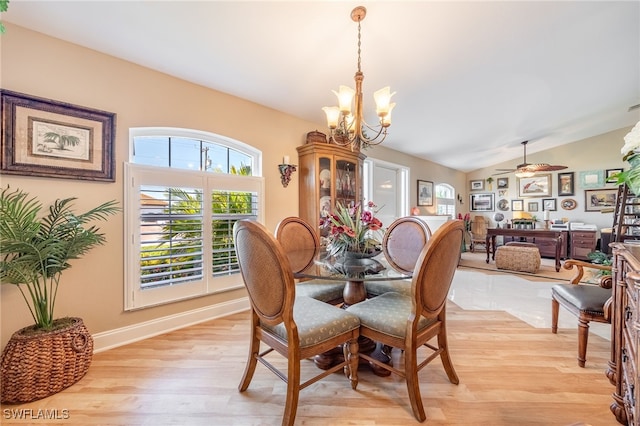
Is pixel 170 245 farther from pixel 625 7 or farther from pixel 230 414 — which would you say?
pixel 625 7

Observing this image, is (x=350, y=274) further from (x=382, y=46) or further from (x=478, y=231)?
(x=478, y=231)

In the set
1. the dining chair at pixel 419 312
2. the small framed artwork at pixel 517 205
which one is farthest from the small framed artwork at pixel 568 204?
the dining chair at pixel 419 312

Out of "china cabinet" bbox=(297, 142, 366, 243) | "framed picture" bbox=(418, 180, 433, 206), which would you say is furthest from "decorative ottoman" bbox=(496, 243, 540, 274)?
"china cabinet" bbox=(297, 142, 366, 243)

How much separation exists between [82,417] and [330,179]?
2.86 meters

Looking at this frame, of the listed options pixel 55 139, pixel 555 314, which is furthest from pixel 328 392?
pixel 55 139

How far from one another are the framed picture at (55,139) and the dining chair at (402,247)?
92.9 inches

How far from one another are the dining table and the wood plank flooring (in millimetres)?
133

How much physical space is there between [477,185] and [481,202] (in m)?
0.53

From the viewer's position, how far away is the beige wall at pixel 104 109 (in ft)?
5.75

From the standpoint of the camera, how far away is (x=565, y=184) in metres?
6.35

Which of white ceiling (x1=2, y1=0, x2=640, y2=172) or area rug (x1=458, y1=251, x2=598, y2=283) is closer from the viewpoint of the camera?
white ceiling (x1=2, y1=0, x2=640, y2=172)

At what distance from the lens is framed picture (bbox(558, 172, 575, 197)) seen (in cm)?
627

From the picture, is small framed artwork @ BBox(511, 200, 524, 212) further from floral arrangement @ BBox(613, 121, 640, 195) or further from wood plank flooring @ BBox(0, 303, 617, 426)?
floral arrangement @ BBox(613, 121, 640, 195)

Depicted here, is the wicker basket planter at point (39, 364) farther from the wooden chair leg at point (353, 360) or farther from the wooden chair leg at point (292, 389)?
the wooden chair leg at point (353, 360)
